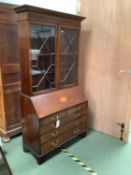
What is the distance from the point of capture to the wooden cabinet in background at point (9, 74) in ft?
7.24

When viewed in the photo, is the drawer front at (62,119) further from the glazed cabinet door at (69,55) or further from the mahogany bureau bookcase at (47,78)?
the glazed cabinet door at (69,55)

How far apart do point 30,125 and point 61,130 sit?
1.33 feet

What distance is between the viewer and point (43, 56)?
82.4 inches

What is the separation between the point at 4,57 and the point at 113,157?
6.15 ft

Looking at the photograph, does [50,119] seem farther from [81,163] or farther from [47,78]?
[81,163]

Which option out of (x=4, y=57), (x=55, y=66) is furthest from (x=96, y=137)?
(x=4, y=57)

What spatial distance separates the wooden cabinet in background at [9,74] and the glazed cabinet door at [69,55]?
2.05ft

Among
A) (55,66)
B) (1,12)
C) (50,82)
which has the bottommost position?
(50,82)

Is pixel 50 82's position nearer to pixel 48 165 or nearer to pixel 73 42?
pixel 73 42

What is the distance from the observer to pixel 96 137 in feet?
8.79

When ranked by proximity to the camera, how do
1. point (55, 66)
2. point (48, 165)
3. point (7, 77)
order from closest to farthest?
point (48, 165) < point (55, 66) < point (7, 77)

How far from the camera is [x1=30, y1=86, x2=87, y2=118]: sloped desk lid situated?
6.50ft

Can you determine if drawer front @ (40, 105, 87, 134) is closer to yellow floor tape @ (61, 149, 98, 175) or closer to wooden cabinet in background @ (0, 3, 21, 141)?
yellow floor tape @ (61, 149, 98, 175)

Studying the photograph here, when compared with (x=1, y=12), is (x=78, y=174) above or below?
below
